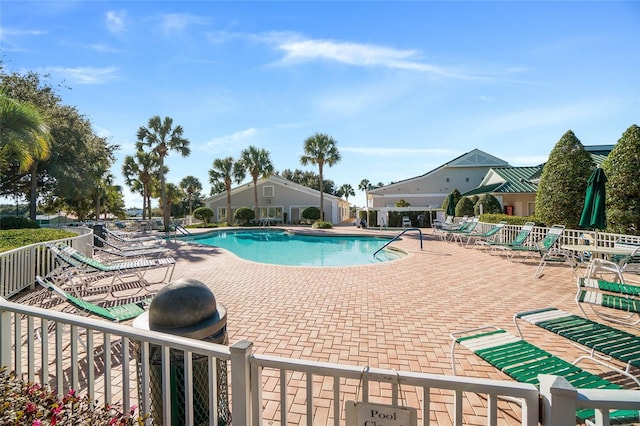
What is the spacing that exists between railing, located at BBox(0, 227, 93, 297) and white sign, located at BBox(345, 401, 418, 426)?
6978 mm

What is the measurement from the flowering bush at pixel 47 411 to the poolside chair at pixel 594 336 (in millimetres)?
3207

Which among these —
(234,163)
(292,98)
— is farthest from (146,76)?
(234,163)

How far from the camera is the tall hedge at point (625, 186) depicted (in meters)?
8.65

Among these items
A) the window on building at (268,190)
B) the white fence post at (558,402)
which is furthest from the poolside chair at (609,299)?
the window on building at (268,190)

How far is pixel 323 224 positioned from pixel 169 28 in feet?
64.4

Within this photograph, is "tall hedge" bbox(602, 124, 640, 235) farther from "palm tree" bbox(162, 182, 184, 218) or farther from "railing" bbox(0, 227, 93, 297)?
"palm tree" bbox(162, 182, 184, 218)

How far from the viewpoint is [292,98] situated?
49.0ft

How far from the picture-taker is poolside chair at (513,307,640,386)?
8.00 feet

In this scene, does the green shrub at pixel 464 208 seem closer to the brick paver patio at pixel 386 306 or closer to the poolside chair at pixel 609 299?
the brick paver patio at pixel 386 306

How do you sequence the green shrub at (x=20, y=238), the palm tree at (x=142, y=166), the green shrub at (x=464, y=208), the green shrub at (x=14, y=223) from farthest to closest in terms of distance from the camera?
the palm tree at (x=142, y=166)
the green shrub at (x=464, y=208)
the green shrub at (x=14, y=223)
the green shrub at (x=20, y=238)

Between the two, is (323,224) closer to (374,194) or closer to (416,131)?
(374,194)

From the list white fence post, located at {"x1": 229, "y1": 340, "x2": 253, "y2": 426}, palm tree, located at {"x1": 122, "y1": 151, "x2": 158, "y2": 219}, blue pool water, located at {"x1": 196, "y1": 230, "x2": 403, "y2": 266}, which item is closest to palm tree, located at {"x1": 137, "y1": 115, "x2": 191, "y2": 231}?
palm tree, located at {"x1": 122, "y1": 151, "x2": 158, "y2": 219}

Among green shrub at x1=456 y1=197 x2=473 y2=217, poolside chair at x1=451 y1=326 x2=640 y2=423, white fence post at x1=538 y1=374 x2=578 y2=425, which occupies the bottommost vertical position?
poolside chair at x1=451 y1=326 x2=640 y2=423

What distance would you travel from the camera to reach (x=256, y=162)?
97.2 ft
